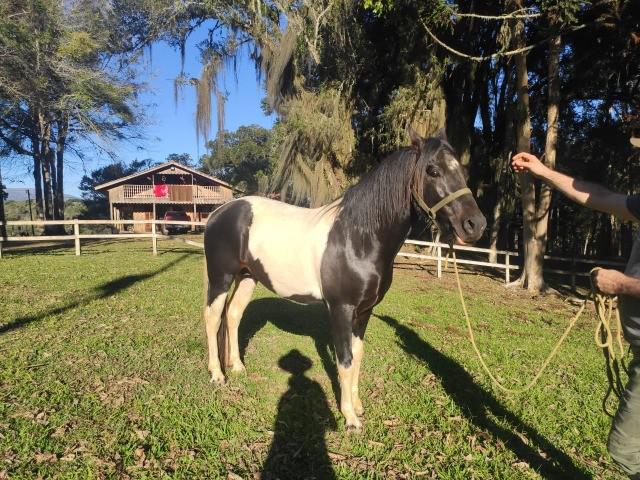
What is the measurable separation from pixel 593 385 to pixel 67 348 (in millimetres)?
6027

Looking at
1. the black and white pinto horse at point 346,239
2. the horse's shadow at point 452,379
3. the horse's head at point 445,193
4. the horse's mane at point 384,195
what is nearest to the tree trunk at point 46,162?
the horse's shadow at point 452,379

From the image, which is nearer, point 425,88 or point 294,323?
point 294,323

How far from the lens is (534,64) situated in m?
12.2

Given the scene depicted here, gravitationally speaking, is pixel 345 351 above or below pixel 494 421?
above

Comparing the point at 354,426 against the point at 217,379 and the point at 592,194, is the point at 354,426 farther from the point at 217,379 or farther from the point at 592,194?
the point at 592,194

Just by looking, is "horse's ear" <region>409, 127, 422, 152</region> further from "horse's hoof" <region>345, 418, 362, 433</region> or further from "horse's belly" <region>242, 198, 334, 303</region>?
"horse's hoof" <region>345, 418, 362, 433</region>

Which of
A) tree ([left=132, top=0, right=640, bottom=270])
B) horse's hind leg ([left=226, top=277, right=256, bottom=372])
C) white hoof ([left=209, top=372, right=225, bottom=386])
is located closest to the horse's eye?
horse's hind leg ([left=226, top=277, right=256, bottom=372])

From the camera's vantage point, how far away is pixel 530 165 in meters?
2.27

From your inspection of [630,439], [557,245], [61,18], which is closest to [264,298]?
[630,439]

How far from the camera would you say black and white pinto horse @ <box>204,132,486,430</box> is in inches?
108

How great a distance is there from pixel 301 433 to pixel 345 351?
0.77 meters

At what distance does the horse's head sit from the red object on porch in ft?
105

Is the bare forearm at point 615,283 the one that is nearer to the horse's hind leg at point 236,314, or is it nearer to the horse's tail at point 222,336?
the horse's hind leg at point 236,314

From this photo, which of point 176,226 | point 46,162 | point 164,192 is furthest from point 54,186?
point 176,226
